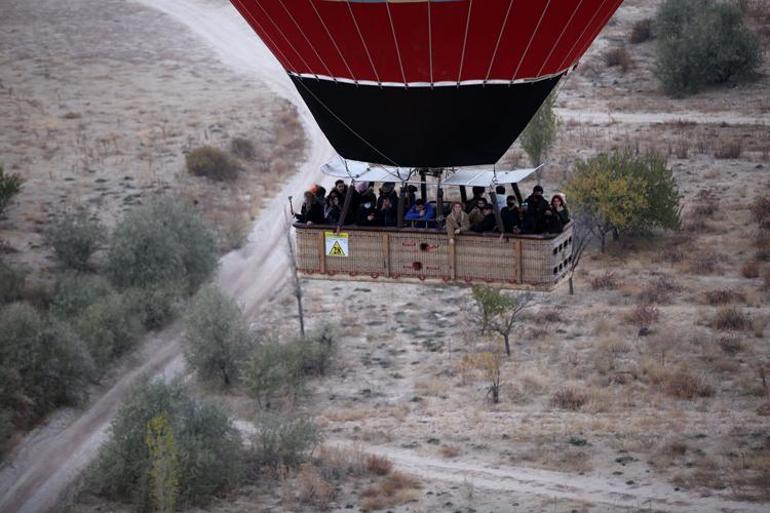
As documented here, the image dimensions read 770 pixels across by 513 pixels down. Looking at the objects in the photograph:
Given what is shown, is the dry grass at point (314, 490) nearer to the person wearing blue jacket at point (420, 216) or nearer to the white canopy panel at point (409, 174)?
the white canopy panel at point (409, 174)

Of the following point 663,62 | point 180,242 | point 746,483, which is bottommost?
point 746,483

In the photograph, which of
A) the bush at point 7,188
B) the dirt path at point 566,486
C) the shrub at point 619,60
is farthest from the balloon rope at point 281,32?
the shrub at point 619,60

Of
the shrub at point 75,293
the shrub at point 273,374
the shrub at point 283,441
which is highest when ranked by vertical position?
the shrub at point 75,293

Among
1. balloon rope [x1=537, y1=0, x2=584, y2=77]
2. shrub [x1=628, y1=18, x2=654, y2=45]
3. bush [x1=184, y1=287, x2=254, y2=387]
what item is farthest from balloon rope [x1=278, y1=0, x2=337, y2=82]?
shrub [x1=628, y1=18, x2=654, y2=45]

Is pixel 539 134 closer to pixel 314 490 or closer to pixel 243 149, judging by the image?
pixel 243 149

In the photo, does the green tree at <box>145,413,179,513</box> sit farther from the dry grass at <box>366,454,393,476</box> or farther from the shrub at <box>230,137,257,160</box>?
the shrub at <box>230,137,257,160</box>

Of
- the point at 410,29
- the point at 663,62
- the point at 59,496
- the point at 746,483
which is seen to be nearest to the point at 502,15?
the point at 410,29

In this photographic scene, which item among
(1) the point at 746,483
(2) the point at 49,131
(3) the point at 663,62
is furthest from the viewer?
(3) the point at 663,62

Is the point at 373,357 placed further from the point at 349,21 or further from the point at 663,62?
the point at 663,62
